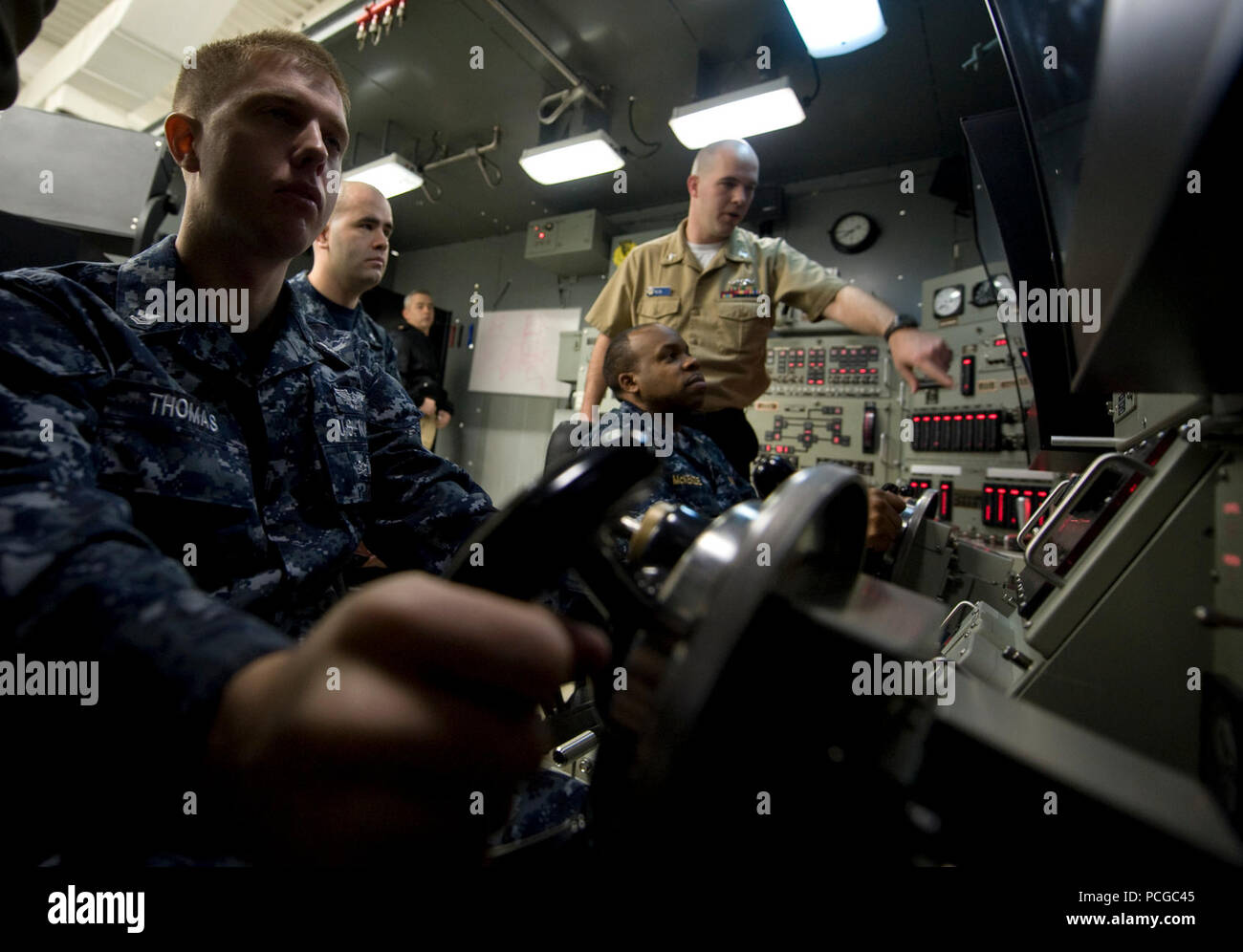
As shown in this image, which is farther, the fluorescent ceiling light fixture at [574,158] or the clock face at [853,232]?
the clock face at [853,232]

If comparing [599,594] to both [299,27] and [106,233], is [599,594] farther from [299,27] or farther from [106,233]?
[299,27]

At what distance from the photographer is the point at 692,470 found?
1.65 m

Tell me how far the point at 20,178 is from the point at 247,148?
2129mm

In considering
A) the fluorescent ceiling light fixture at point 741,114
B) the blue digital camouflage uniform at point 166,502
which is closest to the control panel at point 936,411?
the fluorescent ceiling light fixture at point 741,114

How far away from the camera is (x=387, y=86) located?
12.0ft

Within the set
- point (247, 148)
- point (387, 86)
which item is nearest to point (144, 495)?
point (247, 148)

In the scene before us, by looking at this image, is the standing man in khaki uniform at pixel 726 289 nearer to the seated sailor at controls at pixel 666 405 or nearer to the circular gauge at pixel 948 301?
the seated sailor at controls at pixel 666 405

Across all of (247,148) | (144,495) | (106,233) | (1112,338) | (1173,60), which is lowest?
(144,495)

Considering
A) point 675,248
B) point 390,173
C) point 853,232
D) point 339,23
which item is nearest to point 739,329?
point 675,248

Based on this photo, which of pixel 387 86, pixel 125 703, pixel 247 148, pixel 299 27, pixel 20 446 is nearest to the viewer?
pixel 125 703

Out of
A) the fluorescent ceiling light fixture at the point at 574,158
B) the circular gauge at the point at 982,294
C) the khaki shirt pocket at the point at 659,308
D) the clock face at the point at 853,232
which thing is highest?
the fluorescent ceiling light fixture at the point at 574,158
